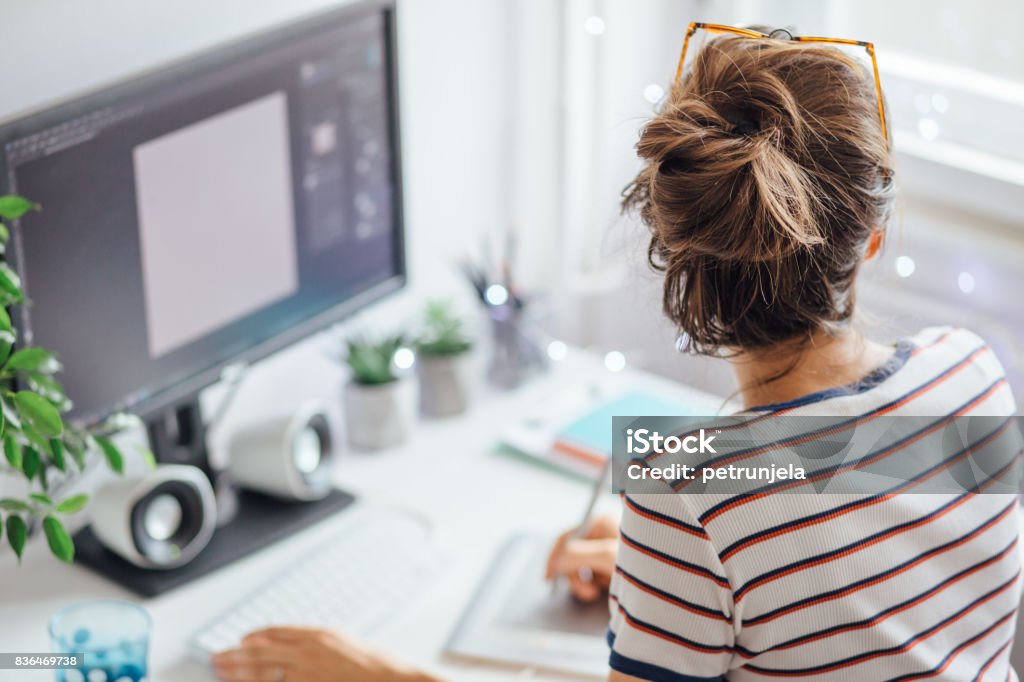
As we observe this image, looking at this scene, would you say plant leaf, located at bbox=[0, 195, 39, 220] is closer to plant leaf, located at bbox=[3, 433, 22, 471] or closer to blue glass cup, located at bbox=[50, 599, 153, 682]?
plant leaf, located at bbox=[3, 433, 22, 471]

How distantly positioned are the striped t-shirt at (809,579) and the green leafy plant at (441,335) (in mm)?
628

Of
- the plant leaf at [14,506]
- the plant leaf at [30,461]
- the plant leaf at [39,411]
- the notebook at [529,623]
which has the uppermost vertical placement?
the plant leaf at [39,411]

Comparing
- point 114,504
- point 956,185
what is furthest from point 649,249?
point 956,185

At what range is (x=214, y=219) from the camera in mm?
1181

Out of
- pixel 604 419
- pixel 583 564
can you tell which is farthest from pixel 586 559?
pixel 604 419

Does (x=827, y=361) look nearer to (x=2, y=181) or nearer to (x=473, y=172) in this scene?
(x=2, y=181)

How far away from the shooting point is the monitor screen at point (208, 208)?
3.38 ft

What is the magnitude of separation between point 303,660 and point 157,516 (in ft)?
0.80

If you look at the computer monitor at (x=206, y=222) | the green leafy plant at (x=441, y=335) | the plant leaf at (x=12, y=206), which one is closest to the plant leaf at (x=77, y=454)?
the computer monitor at (x=206, y=222)

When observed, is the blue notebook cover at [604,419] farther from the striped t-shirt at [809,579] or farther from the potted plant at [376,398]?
the striped t-shirt at [809,579]

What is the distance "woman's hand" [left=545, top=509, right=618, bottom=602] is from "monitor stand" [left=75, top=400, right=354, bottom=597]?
0.27 meters

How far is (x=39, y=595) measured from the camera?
1.18 metres

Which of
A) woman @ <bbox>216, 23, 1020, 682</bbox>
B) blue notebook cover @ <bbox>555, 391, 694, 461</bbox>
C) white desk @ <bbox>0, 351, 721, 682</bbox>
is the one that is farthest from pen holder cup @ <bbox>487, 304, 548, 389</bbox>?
woman @ <bbox>216, 23, 1020, 682</bbox>

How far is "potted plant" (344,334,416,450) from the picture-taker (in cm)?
141
